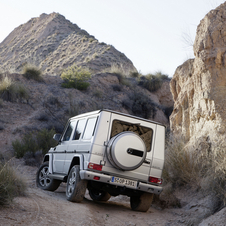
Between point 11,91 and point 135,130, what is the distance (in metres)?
14.8

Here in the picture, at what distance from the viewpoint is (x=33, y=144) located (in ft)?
44.9

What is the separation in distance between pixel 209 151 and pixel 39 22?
53394 millimetres

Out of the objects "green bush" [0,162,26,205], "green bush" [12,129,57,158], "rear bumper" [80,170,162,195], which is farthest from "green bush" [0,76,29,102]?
"rear bumper" [80,170,162,195]

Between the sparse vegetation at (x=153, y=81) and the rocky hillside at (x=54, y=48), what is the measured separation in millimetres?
5873

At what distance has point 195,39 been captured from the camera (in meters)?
9.16

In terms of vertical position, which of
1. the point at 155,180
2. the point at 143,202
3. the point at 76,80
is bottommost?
the point at 143,202

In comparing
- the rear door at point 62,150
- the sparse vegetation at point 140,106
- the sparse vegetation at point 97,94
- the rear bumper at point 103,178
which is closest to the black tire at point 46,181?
the rear door at point 62,150

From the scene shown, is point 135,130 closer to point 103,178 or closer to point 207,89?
point 103,178

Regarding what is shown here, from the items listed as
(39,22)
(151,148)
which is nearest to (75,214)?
(151,148)

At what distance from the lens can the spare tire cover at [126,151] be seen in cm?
560

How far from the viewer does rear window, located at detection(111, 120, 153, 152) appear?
6.02 metres

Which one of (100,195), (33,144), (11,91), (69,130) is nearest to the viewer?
(69,130)

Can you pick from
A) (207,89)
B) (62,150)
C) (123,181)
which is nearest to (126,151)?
(123,181)

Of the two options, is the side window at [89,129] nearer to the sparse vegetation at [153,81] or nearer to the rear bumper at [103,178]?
the rear bumper at [103,178]
